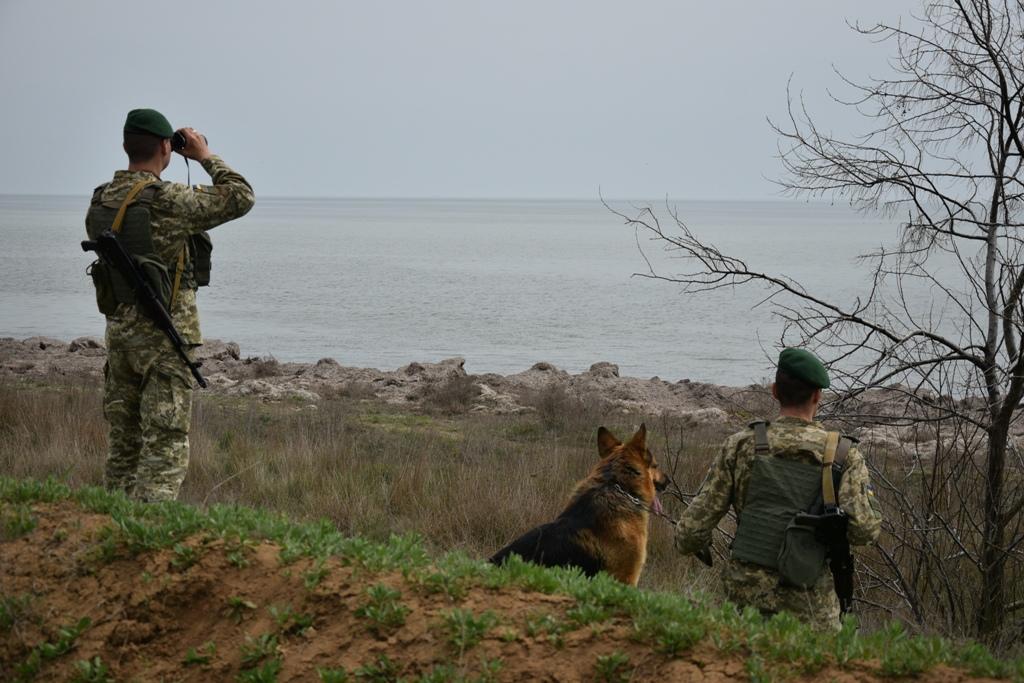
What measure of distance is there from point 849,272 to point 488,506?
63306 mm

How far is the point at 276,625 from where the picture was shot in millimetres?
4492

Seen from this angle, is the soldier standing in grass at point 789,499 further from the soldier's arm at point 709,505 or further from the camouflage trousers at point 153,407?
the camouflage trousers at point 153,407

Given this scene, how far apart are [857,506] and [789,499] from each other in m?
0.29

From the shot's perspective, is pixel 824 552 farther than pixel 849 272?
No

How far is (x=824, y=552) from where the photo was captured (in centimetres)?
459

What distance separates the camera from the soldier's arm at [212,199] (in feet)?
20.2

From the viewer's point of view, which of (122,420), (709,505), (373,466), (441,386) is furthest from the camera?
(441,386)

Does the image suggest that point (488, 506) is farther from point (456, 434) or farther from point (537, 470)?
point (456, 434)

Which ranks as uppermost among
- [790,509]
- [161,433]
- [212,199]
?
[212,199]

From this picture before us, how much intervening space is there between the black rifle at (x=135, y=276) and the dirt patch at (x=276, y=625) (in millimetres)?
1323

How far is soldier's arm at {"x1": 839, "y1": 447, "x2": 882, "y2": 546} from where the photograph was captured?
4.52m

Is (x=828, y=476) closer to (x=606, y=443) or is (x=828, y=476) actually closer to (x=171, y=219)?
(x=606, y=443)

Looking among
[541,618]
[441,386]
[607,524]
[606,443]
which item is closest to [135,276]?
[606,443]

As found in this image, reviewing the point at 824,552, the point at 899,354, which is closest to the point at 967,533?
the point at 899,354
